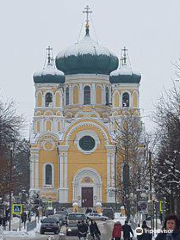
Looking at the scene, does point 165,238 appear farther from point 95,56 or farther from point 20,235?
point 95,56

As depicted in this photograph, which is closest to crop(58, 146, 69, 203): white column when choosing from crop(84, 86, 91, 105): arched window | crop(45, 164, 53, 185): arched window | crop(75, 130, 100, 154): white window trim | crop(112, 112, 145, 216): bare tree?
crop(75, 130, 100, 154): white window trim

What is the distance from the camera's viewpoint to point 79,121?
89.3m

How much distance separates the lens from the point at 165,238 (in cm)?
870

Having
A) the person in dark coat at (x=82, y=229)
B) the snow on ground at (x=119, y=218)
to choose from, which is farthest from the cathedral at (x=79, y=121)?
the person in dark coat at (x=82, y=229)

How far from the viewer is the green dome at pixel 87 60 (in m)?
93.3

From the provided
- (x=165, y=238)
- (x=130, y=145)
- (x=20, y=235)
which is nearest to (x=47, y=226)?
(x=20, y=235)

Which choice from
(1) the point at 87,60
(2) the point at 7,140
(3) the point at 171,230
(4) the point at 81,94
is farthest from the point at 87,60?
(3) the point at 171,230

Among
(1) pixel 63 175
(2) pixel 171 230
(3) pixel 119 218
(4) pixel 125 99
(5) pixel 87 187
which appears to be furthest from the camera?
(4) pixel 125 99

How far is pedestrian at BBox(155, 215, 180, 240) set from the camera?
8.67 metres

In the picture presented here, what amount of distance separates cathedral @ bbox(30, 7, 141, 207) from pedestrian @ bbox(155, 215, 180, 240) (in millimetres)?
77191

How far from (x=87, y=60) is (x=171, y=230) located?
278 feet

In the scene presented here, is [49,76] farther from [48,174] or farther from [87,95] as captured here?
[48,174]

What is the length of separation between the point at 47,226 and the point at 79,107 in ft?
161

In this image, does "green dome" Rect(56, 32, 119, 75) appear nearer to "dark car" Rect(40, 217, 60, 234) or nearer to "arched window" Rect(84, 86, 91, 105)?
"arched window" Rect(84, 86, 91, 105)
